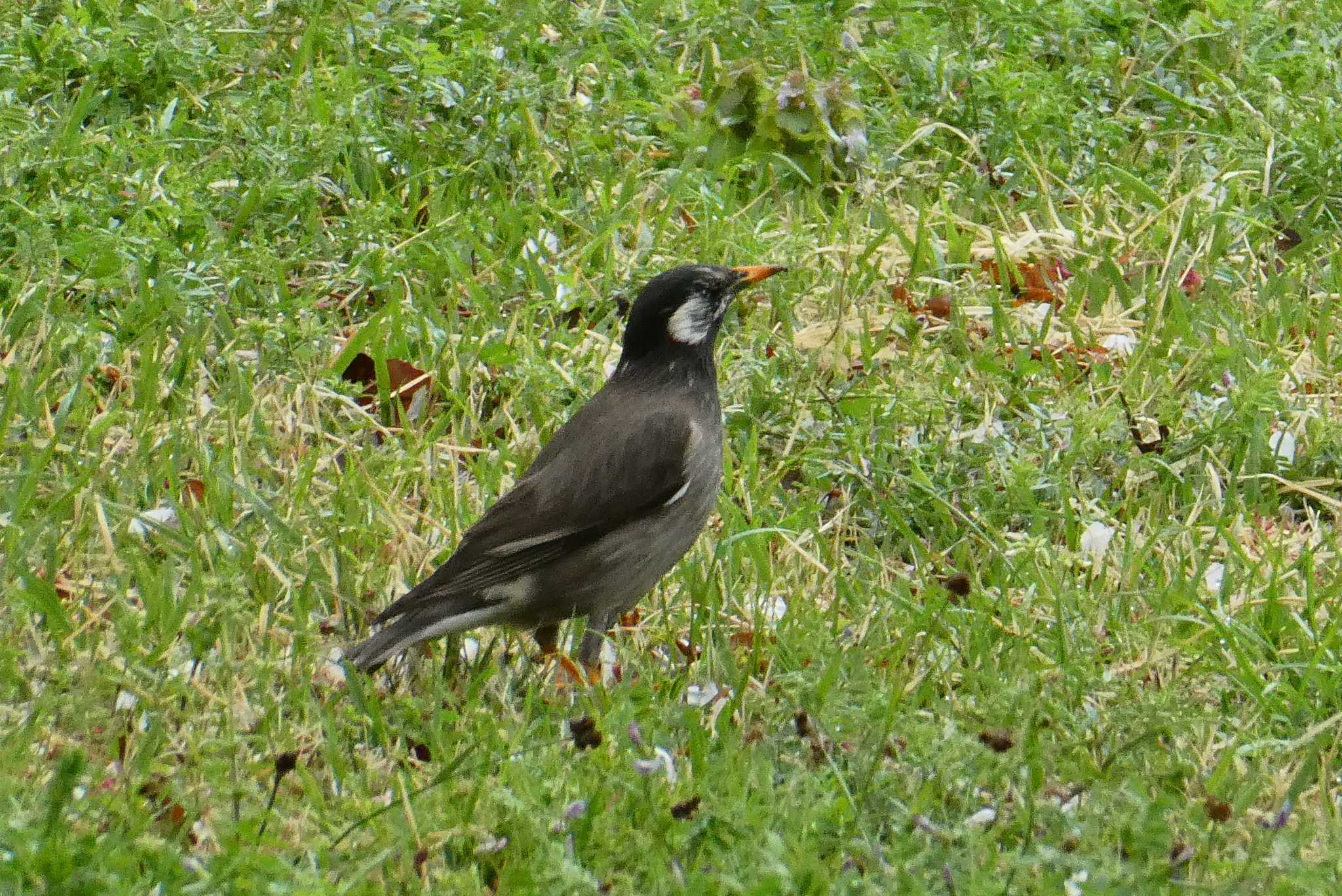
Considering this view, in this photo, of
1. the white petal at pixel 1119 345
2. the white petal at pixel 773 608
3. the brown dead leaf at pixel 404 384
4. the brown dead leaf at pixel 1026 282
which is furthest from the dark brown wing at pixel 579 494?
the brown dead leaf at pixel 1026 282

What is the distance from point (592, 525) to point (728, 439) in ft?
4.05

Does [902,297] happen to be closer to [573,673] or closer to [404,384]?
[404,384]

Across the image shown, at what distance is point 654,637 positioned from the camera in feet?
17.8

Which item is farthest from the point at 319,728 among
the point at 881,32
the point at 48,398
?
the point at 881,32

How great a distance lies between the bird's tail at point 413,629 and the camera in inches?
189

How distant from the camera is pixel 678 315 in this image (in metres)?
5.56

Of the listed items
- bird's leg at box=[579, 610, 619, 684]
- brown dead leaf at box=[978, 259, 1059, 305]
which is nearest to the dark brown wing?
bird's leg at box=[579, 610, 619, 684]

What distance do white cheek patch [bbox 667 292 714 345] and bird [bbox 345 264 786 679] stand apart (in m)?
0.07

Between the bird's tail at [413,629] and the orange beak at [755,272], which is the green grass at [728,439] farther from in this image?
the orange beak at [755,272]

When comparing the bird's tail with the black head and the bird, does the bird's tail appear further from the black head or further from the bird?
the black head

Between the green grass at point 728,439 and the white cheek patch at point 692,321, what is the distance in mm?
594

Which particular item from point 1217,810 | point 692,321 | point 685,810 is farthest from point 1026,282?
point 685,810

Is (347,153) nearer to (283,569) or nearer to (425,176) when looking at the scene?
(425,176)

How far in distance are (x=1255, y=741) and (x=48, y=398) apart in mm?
3694
